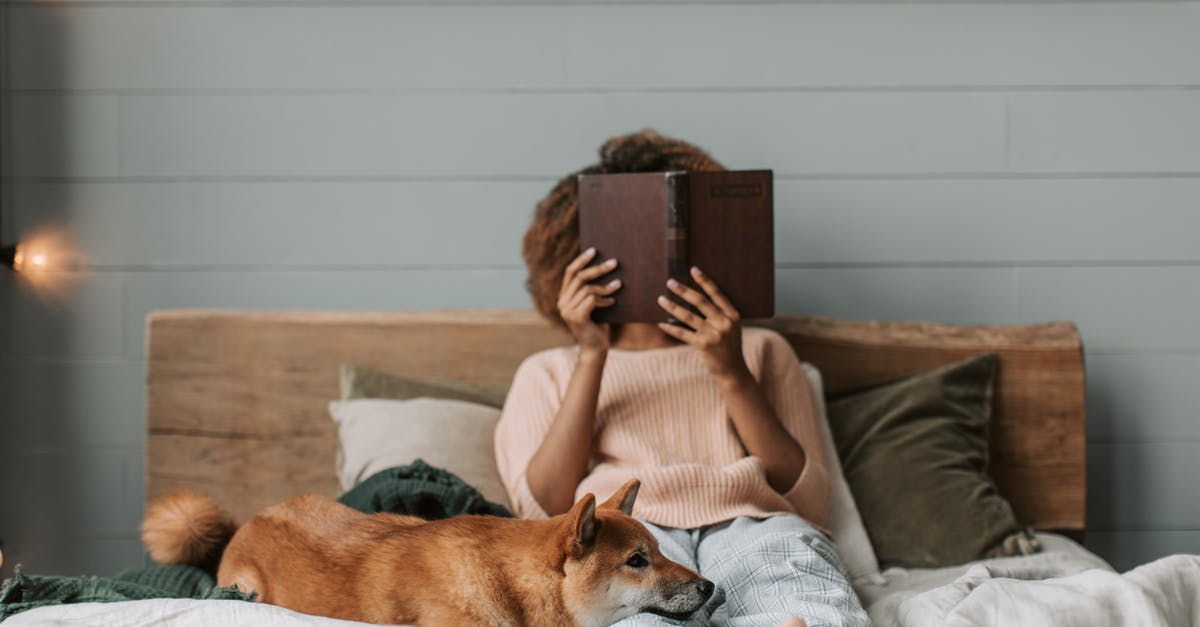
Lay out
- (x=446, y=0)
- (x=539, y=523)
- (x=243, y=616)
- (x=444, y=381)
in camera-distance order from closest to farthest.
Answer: (x=243, y=616) < (x=539, y=523) < (x=444, y=381) < (x=446, y=0)

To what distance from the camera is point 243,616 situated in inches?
40.6

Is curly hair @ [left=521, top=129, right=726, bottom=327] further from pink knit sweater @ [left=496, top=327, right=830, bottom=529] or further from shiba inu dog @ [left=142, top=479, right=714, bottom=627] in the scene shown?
shiba inu dog @ [left=142, top=479, right=714, bottom=627]

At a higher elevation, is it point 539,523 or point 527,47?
point 527,47

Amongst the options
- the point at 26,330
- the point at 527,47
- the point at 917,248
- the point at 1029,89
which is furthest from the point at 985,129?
the point at 26,330

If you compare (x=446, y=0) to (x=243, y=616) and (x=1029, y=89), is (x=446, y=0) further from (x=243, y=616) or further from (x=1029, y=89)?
(x=243, y=616)

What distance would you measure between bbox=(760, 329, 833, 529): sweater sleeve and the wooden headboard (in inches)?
9.0

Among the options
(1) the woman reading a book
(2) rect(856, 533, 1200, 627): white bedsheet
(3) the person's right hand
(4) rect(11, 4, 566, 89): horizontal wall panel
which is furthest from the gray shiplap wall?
(2) rect(856, 533, 1200, 627): white bedsheet

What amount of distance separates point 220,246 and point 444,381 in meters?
0.54

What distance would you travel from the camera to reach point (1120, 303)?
2.01 meters

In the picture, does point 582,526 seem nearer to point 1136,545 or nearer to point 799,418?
point 799,418

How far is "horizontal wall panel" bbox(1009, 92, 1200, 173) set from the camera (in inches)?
78.4

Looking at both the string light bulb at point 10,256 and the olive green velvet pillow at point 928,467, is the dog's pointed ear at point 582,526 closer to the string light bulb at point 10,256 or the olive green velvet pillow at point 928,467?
the olive green velvet pillow at point 928,467

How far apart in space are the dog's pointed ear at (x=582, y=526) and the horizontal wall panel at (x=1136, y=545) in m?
1.32

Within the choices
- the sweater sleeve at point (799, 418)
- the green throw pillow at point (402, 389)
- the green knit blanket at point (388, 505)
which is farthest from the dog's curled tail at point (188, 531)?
the sweater sleeve at point (799, 418)
